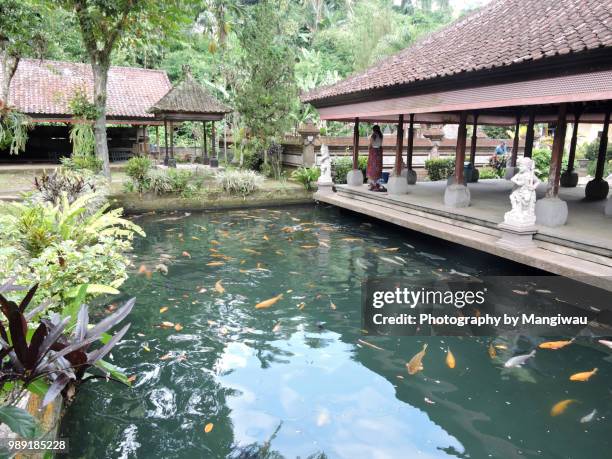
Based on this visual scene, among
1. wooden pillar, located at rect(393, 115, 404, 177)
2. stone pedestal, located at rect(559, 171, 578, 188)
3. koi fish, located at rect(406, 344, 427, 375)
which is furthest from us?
stone pedestal, located at rect(559, 171, 578, 188)

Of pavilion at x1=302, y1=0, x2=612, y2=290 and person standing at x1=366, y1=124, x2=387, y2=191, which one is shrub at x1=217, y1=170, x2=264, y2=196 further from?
person standing at x1=366, y1=124, x2=387, y2=191

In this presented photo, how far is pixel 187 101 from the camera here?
1686 cm

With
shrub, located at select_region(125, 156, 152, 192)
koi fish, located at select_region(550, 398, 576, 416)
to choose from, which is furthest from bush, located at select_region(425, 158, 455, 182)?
koi fish, located at select_region(550, 398, 576, 416)

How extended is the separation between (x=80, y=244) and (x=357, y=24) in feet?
98.5

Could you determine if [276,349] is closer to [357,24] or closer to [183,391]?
[183,391]

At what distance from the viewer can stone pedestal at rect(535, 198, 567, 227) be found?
7281 mm

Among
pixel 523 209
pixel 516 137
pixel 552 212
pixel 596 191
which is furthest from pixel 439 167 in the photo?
pixel 523 209

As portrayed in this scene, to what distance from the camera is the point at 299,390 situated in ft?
14.0

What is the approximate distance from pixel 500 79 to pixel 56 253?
6937 millimetres

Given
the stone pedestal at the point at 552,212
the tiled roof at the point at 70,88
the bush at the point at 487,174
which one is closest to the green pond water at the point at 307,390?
the stone pedestal at the point at 552,212

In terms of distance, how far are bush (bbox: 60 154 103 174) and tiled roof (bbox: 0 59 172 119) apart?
4567mm

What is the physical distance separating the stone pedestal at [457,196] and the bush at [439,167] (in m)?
8.18

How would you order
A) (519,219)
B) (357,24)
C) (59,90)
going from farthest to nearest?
(357,24), (59,90), (519,219)

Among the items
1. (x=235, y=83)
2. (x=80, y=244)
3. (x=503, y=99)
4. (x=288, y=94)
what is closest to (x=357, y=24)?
(x=235, y=83)
